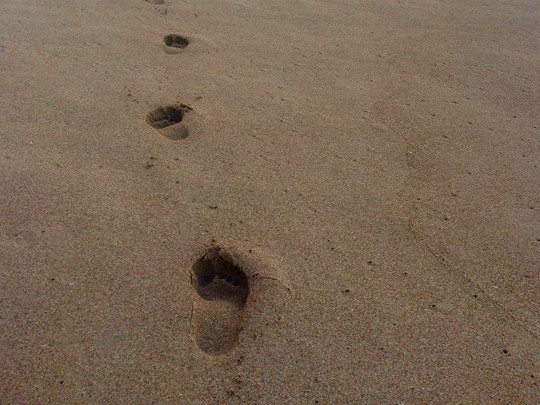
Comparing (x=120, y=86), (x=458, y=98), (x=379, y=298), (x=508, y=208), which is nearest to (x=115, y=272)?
(x=379, y=298)

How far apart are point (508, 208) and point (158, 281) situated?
1.39 metres

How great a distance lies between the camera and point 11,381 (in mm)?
1562

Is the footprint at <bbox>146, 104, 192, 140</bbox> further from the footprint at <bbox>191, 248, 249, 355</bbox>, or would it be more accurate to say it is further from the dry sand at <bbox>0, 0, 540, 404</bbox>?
the footprint at <bbox>191, 248, 249, 355</bbox>

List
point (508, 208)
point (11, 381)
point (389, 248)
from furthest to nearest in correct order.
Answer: point (508, 208) → point (389, 248) → point (11, 381)

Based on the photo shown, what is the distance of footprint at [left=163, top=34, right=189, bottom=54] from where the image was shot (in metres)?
3.21

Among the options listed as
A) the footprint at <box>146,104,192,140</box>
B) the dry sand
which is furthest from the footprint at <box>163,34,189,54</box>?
the footprint at <box>146,104,192,140</box>

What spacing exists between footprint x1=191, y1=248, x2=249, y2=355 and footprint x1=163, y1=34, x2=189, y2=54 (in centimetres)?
162

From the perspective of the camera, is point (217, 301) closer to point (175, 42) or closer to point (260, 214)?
point (260, 214)

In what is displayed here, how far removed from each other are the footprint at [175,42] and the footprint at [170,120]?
647 mm

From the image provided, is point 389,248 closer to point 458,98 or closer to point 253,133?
point 253,133

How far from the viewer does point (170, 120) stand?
8.71 ft

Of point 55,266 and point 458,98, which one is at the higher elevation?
point 458,98

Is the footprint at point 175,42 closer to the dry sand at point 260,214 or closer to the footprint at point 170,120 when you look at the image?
the dry sand at point 260,214

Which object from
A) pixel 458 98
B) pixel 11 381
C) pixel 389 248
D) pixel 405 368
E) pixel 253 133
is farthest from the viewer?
pixel 458 98
